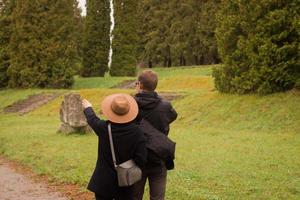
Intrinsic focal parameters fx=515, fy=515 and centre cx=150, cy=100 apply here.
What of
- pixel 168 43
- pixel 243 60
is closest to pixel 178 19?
pixel 168 43

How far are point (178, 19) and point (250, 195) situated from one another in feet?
162


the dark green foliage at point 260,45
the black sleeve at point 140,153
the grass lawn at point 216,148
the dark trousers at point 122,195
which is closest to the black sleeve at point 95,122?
the black sleeve at point 140,153

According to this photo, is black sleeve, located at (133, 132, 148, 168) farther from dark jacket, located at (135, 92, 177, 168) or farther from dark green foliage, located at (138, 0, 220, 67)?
dark green foliage, located at (138, 0, 220, 67)

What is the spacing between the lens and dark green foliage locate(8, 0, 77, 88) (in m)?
38.5

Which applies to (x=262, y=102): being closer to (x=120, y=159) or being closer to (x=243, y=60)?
(x=243, y=60)

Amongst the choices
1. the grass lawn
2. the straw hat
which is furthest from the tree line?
the straw hat

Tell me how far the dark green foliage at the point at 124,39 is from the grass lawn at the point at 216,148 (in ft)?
58.6

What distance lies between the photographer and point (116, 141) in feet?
17.6

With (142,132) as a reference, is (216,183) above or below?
below

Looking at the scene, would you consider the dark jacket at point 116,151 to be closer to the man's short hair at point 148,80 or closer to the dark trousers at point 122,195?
the dark trousers at point 122,195

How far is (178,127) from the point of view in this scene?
67.4 ft

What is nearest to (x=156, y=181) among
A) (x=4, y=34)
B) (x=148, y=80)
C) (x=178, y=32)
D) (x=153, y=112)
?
(x=153, y=112)

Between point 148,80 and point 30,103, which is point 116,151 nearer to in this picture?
point 148,80

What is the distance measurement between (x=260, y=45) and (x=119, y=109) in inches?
632
